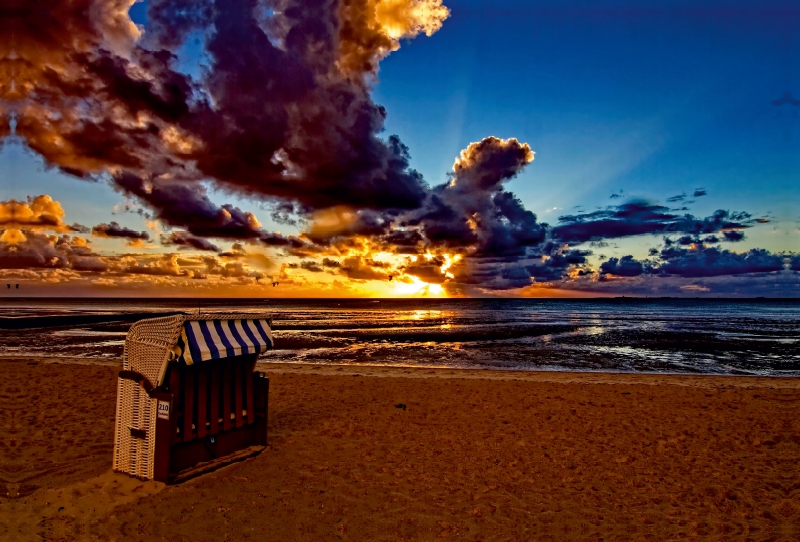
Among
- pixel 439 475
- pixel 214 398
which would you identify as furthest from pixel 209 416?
A: pixel 439 475

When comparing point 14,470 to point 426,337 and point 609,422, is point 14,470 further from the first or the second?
point 426,337

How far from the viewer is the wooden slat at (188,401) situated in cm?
623

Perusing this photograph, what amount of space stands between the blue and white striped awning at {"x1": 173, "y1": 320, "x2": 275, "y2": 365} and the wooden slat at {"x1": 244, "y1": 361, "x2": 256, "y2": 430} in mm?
514

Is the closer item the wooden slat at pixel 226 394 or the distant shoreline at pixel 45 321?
the wooden slat at pixel 226 394

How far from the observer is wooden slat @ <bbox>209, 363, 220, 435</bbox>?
667 cm

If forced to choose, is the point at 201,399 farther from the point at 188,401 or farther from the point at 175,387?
the point at 175,387

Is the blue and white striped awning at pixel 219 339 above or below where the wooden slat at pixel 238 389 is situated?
above

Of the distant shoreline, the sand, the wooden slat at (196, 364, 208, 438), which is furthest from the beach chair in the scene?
the distant shoreline

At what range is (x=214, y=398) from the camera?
672 centimetres

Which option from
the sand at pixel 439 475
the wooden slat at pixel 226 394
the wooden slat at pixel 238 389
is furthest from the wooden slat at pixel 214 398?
the sand at pixel 439 475

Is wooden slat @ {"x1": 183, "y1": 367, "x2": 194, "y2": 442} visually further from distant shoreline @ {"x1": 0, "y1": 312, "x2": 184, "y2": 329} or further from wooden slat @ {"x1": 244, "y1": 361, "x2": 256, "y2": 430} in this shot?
distant shoreline @ {"x1": 0, "y1": 312, "x2": 184, "y2": 329}

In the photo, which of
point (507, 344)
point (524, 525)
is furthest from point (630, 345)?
point (524, 525)

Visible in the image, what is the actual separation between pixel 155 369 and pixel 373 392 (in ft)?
24.8

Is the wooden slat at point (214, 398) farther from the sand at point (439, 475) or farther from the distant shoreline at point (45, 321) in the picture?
the distant shoreline at point (45, 321)
